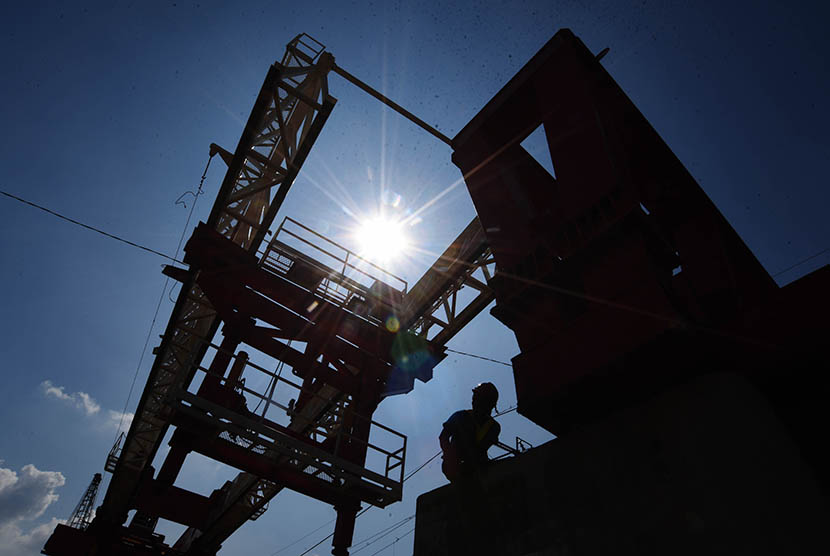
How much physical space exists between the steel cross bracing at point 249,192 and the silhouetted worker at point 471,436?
566 cm

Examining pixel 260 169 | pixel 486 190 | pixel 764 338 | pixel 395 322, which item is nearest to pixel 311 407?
pixel 395 322

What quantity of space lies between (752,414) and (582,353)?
42.6 inches

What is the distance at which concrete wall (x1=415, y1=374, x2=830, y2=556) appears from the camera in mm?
2209

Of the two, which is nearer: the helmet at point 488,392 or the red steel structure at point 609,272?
the red steel structure at point 609,272

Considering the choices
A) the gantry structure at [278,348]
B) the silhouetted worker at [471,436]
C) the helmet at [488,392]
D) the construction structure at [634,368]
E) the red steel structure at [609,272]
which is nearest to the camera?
the construction structure at [634,368]

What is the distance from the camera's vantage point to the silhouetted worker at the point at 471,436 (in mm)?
4091

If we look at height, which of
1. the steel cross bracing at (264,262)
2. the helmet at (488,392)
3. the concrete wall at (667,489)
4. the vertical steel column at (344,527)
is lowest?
the concrete wall at (667,489)

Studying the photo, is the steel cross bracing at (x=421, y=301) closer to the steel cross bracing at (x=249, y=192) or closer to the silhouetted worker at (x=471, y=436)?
the steel cross bracing at (x=249, y=192)

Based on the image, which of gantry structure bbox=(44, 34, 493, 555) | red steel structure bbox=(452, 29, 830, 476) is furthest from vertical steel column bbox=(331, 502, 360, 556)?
red steel structure bbox=(452, 29, 830, 476)

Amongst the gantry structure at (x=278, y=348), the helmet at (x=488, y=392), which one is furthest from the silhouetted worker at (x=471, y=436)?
the gantry structure at (x=278, y=348)

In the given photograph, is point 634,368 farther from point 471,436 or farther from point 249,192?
point 249,192

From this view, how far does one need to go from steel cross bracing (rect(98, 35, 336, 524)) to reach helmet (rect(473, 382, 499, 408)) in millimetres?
5724

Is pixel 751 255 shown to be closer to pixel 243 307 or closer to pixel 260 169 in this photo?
pixel 243 307

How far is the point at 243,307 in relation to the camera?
33.4 feet
